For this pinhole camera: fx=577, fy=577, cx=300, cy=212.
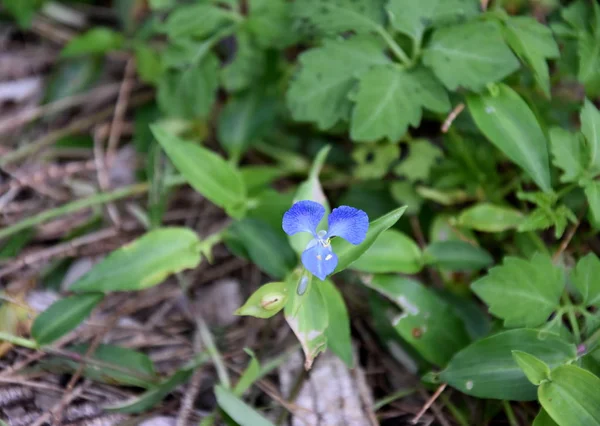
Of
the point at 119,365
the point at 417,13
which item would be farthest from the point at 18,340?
the point at 417,13

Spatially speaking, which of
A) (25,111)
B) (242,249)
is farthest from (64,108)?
(242,249)

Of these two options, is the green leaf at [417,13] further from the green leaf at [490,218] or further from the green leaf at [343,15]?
the green leaf at [490,218]

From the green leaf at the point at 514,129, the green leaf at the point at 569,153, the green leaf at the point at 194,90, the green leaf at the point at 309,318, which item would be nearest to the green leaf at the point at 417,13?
the green leaf at the point at 514,129

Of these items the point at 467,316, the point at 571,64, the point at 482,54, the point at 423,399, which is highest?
the point at 482,54

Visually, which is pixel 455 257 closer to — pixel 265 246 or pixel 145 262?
pixel 265 246

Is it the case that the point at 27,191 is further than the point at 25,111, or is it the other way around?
the point at 25,111

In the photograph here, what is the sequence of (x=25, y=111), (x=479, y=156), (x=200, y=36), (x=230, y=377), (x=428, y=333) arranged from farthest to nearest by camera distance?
(x=25, y=111) < (x=200, y=36) < (x=479, y=156) < (x=230, y=377) < (x=428, y=333)

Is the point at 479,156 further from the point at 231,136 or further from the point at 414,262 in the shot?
the point at 231,136
